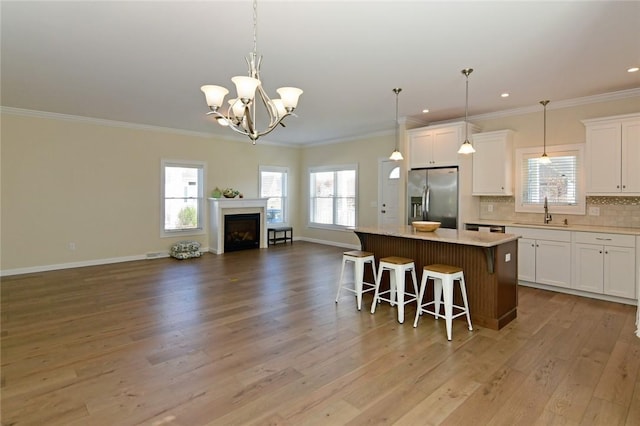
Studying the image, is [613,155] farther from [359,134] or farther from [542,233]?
[359,134]

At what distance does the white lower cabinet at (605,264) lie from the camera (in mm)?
4227

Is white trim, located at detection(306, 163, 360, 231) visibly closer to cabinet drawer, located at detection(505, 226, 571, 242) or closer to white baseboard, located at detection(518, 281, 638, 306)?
cabinet drawer, located at detection(505, 226, 571, 242)

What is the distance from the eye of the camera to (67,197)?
20.4 ft

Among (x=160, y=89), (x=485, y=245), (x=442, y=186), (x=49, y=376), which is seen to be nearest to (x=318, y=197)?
(x=442, y=186)

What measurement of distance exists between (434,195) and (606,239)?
239 cm

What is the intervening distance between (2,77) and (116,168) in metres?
2.66

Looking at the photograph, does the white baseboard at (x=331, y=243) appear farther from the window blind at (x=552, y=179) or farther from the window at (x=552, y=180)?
the window blind at (x=552, y=179)

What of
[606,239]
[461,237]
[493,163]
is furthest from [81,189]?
[606,239]

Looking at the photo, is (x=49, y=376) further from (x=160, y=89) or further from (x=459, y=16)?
(x=459, y=16)

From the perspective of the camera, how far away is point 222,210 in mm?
7848

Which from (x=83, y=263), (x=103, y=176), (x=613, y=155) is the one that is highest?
A: (x=613, y=155)

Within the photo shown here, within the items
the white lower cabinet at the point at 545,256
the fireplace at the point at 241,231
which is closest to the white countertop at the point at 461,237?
the white lower cabinet at the point at 545,256

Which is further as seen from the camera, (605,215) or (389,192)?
(389,192)

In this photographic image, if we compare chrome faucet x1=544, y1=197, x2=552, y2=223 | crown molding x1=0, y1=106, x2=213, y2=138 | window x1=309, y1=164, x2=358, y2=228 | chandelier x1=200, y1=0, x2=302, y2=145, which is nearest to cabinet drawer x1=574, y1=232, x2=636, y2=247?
chrome faucet x1=544, y1=197, x2=552, y2=223
